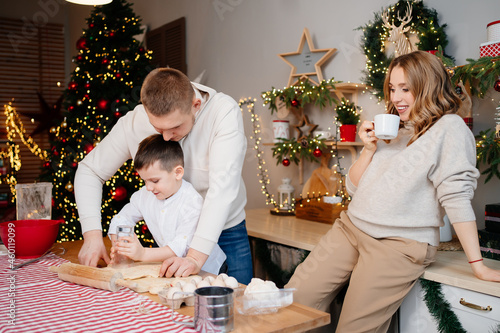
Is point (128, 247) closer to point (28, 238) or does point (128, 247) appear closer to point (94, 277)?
point (94, 277)

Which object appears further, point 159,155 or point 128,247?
point 159,155

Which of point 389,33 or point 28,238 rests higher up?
point 389,33

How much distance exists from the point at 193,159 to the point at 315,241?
2.56 feet

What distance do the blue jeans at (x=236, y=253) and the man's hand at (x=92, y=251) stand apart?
0.45 metres

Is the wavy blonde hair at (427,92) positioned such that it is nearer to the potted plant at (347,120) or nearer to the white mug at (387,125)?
the white mug at (387,125)

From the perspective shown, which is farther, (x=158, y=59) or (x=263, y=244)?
(x=158, y=59)

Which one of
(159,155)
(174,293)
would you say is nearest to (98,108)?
(159,155)

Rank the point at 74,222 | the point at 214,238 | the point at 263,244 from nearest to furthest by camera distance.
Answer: the point at 214,238
the point at 263,244
the point at 74,222

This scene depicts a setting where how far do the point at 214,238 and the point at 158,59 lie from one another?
142 inches

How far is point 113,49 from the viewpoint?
3.51 metres

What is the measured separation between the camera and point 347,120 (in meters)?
2.65

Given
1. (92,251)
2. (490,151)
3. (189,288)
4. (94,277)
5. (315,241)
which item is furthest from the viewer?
(315,241)

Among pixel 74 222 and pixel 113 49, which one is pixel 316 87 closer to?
pixel 113 49

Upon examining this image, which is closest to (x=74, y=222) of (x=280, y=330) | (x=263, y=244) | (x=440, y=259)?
(x=263, y=244)
